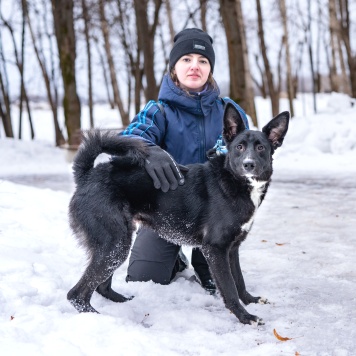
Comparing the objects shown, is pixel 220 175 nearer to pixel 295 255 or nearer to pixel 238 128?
pixel 238 128

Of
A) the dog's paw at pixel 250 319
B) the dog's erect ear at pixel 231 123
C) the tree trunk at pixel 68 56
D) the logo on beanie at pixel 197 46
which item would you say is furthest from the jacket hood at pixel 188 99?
the tree trunk at pixel 68 56

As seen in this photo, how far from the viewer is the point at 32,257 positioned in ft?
13.4

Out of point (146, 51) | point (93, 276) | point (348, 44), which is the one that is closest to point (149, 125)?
point (93, 276)

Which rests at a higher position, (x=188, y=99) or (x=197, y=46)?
(x=197, y=46)

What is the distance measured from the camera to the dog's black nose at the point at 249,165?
323 centimetres

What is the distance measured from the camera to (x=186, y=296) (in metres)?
3.78

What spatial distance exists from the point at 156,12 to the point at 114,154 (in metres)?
15.0

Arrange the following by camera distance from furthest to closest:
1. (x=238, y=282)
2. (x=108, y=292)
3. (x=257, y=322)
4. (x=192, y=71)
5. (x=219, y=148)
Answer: (x=192, y=71) < (x=219, y=148) < (x=238, y=282) < (x=108, y=292) < (x=257, y=322)

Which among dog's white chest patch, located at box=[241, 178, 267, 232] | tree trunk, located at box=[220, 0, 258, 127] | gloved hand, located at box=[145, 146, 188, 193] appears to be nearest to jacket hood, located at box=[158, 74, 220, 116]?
gloved hand, located at box=[145, 146, 188, 193]

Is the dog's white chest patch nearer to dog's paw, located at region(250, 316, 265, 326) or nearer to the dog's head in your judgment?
the dog's head

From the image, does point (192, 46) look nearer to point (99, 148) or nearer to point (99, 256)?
point (99, 148)

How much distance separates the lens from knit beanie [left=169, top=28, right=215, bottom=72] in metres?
4.13

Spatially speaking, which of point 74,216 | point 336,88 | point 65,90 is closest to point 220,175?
point 74,216

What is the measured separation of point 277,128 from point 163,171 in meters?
0.89
